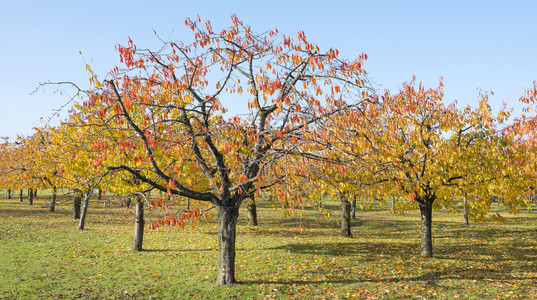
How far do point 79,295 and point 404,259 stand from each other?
13294 mm

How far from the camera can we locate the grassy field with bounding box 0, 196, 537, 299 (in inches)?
439

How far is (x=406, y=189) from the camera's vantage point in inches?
599

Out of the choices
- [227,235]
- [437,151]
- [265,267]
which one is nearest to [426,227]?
[437,151]

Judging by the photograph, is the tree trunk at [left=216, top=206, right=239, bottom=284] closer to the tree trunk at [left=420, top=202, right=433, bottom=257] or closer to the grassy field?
the grassy field

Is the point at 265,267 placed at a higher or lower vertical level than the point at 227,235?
lower

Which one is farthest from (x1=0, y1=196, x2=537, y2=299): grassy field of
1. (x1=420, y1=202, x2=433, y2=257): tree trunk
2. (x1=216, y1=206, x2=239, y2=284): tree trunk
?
(x1=216, y1=206, x2=239, y2=284): tree trunk

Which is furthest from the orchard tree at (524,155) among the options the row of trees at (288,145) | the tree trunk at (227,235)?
the tree trunk at (227,235)

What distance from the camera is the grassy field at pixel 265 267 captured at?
11.1 metres

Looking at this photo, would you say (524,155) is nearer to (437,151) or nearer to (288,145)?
(437,151)

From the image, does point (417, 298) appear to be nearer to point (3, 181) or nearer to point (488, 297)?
point (488, 297)

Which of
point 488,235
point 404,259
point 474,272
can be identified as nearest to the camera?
point 474,272

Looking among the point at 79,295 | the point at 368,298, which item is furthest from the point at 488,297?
the point at 79,295

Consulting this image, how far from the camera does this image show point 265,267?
14266 mm

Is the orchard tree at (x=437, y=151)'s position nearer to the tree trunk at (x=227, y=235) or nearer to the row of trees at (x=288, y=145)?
the row of trees at (x=288, y=145)
